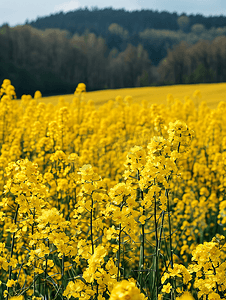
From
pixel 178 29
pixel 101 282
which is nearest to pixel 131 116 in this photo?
pixel 101 282

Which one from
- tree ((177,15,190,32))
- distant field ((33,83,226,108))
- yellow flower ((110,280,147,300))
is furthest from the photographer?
tree ((177,15,190,32))

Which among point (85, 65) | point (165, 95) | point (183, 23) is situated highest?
point (183, 23)

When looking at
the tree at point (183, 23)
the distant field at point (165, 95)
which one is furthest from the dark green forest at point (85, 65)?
the tree at point (183, 23)

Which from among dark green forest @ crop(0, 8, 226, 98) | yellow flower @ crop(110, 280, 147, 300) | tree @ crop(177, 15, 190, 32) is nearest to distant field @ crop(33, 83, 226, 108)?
yellow flower @ crop(110, 280, 147, 300)

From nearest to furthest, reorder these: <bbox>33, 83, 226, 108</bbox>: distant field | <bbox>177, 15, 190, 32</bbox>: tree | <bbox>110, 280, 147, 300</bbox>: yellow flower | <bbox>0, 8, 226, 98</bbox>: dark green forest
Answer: <bbox>110, 280, 147, 300</bbox>: yellow flower, <bbox>33, 83, 226, 108</bbox>: distant field, <bbox>0, 8, 226, 98</bbox>: dark green forest, <bbox>177, 15, 190, 32</bbox>: tree

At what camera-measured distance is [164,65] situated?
2251 inches

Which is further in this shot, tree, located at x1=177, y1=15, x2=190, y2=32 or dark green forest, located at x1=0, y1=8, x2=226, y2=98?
tree, located at x1=177, y1=15, x2=190, y2=32

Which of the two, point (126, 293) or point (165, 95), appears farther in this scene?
point (165, 95)

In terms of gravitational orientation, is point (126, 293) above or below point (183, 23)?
below

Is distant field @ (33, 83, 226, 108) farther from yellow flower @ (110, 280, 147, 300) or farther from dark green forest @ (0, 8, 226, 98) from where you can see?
dark green forest @ (0, 8, 226, 98)

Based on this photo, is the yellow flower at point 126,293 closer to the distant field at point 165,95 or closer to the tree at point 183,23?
the distant field at point 165,95

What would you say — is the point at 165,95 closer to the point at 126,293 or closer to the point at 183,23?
the point at 126,293

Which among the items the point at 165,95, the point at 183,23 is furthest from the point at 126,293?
the point at 183,23

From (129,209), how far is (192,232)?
106 inches
